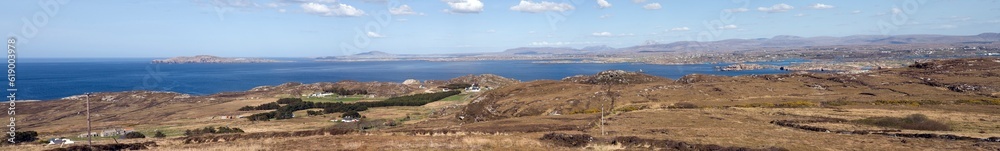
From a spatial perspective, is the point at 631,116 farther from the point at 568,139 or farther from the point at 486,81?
the point at 486,81

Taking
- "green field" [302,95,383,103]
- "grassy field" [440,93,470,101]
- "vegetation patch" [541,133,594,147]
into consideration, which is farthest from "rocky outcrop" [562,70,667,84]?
"vegetation patch" [541,133,594,147]

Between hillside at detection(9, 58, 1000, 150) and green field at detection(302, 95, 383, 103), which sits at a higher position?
hillside at detection(9, 58, 1000, 150)

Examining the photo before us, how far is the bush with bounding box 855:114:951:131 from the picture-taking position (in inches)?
1196

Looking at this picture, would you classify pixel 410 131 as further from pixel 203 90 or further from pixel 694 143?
pixel 203 90

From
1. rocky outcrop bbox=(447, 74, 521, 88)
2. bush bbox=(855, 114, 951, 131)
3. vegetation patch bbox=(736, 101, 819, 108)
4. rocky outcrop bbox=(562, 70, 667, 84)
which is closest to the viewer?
bush bbox=(855, 114, 951, 131)

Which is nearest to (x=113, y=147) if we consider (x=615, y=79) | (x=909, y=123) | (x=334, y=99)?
(x=909, y=123)

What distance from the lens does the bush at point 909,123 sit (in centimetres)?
3038

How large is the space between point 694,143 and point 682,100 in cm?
2573

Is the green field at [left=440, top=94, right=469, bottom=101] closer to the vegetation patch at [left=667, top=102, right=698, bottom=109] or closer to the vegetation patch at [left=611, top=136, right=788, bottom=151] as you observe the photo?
the vegetation patch at [left=667, top=102, right=698, bottom=109]

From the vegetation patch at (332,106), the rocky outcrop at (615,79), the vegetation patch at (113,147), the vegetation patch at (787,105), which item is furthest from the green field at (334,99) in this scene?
the vegetation patch at (787,105)

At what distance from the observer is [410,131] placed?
3142cm

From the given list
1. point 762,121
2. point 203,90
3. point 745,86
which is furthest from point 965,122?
point 203,90

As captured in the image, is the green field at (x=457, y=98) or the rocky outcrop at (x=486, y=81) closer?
the green field at (x=457, y=98)

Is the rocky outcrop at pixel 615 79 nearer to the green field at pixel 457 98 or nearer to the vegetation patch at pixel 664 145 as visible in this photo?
the green field at pixel 457 98
